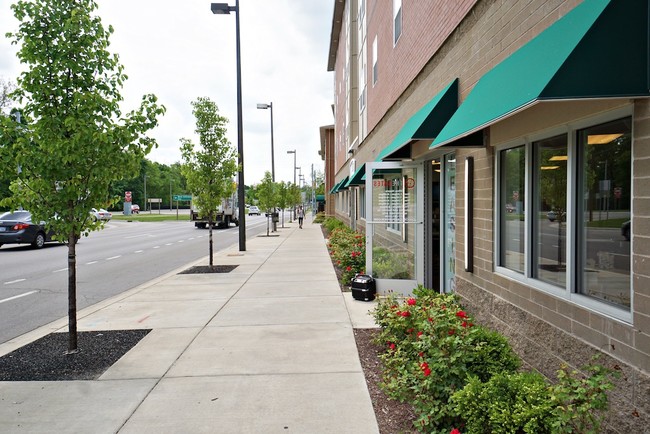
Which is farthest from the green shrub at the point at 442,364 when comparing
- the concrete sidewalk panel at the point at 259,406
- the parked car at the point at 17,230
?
the parked car at the point at 17,230

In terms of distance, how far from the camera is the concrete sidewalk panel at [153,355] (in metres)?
5.06

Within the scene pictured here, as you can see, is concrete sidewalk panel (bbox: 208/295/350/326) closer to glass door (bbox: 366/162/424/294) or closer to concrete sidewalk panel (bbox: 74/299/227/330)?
concrete sidewalk panel (bbox: 74/299/227/330)

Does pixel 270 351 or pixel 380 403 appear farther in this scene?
pixel 270 351

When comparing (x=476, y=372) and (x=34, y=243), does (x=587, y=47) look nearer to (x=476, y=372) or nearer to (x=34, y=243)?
(x=476, y=372)

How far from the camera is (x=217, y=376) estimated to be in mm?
4918

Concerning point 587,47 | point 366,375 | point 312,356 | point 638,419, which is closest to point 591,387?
point 638,419

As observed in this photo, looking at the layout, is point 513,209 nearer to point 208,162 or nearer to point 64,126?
point 64,126

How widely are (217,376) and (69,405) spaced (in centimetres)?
133

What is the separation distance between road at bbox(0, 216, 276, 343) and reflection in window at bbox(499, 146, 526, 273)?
6.74 meters

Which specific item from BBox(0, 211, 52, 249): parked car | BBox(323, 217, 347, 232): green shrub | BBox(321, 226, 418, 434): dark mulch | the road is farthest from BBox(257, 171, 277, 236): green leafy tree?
BBox(321, 226, 418, 434): dark mulch

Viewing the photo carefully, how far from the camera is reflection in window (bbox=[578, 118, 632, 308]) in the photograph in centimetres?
314

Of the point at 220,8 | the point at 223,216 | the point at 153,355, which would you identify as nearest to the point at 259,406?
the point at 153,355

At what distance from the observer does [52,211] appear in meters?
5.47

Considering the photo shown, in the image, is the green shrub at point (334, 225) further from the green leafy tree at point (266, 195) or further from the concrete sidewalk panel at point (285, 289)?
the concrete sidewalk panel at point (285, 289)
